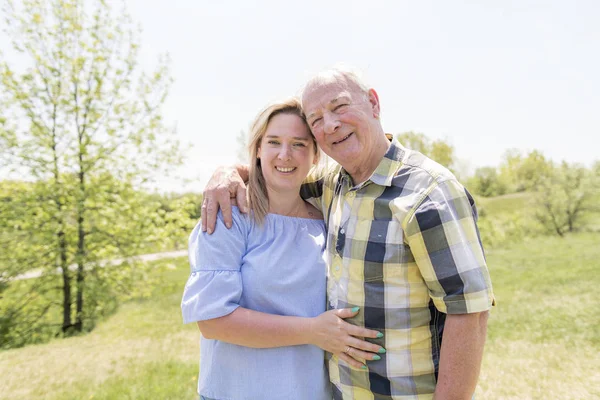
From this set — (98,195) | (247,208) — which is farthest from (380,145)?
(98,195)

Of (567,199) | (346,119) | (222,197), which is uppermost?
(346,119)

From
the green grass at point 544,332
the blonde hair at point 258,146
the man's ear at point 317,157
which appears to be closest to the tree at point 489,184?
the green grass at point 544,332

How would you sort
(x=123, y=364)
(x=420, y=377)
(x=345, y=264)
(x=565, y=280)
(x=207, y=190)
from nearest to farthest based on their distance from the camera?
1. (x=420, y=377)
2. (x=345, y=264)
3. (x=207, y=190)
4. (x=123, y=364)
5. (x=565, y=280)

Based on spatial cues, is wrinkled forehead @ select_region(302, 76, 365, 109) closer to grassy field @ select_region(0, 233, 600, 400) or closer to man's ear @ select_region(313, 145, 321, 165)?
man's ear @ select_region(313, 145, 321, 165)

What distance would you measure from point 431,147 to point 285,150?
5205cm

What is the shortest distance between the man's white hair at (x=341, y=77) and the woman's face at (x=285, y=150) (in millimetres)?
303

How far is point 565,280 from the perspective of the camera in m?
14.7

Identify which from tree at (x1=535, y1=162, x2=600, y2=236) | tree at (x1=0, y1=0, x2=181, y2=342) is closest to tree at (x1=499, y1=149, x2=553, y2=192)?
tree at (x1=535, y1=162, x2=600, y2=236)

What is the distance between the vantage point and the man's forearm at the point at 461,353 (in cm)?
179

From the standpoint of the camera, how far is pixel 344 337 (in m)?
2.12

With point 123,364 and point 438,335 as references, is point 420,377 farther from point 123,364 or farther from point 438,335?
point 123,364

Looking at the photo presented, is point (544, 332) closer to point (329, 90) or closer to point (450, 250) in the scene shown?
point (450, 250)

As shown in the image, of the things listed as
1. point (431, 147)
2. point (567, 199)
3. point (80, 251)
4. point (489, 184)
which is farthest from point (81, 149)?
point (489, 184)

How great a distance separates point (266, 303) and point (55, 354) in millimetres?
7513
